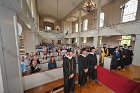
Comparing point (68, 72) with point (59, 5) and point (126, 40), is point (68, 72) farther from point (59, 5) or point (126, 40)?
point (59, 5)

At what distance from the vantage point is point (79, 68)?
4.19 meters

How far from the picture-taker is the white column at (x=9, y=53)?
7.23 feet

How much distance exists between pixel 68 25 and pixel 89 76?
23.3 metres

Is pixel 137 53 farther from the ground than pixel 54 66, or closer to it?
farther from the ground

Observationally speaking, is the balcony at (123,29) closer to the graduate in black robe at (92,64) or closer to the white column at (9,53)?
the graduate in black robe at (92,64)

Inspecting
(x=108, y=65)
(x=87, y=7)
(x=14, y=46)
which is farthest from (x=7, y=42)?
(x=87, y=7)

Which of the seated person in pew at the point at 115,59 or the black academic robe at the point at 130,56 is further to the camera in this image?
the black academic robe at the point at 130,56

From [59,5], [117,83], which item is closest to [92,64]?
[117,83]

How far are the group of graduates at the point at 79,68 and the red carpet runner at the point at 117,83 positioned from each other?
0.64 m

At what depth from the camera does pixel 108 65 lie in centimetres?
653

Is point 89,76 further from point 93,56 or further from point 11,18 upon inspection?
point 11,18

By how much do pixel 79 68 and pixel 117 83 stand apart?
200cm

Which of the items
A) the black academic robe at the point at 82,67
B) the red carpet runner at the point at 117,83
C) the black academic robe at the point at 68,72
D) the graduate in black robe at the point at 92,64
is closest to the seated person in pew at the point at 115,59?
the red carpet runner at the point at 117,83

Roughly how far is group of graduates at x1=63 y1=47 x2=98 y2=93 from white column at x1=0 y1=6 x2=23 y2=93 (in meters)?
1.63
